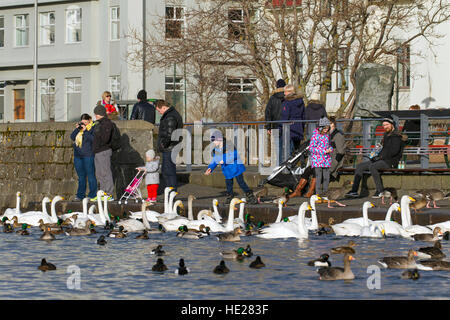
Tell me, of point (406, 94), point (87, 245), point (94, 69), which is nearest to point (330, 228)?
point (87, 245)

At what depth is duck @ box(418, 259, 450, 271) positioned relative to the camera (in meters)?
16.6

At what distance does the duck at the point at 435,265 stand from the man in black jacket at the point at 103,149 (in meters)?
10.4

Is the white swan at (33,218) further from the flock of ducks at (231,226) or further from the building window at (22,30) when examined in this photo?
the building window at (22,30)

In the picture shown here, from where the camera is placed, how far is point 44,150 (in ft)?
94.2

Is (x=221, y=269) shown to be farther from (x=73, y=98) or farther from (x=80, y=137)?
(x=73, y=98)

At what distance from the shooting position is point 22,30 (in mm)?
65500

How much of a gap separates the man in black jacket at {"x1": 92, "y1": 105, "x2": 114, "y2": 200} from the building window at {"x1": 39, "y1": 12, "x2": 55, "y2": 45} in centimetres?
3858

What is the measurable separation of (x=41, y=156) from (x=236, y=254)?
11.6 m

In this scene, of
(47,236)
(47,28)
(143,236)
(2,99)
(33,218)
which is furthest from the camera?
(2,99)

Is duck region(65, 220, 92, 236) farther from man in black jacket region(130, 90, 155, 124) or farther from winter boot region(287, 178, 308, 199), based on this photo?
man in black jacket region(130, 90, 155, 124)

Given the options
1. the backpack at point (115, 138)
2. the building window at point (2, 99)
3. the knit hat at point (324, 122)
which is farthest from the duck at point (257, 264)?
the building window at point (2, 99)

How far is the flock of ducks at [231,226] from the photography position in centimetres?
1886

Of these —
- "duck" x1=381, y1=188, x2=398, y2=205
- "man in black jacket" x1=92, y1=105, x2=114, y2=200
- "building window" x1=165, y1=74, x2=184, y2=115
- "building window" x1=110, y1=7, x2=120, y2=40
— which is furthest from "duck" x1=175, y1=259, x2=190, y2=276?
"building window" x1=110, y1=7, x2=120, y2=40

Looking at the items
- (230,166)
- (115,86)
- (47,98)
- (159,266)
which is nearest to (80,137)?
(230,166)
